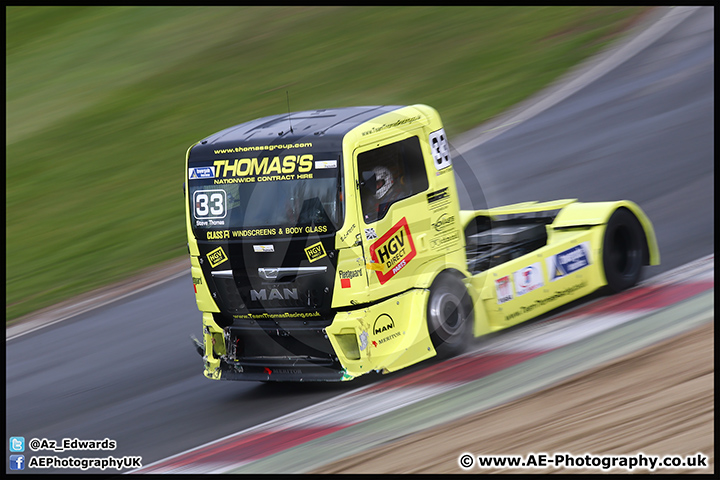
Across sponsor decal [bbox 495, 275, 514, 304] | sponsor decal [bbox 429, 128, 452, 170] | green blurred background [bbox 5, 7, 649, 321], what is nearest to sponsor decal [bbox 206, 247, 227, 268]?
sponsor decal [bbox 429, 128, 452, 170]

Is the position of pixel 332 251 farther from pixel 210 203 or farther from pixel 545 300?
pixel 545 300

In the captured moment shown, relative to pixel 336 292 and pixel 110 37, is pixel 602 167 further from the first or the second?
pixel 110 37

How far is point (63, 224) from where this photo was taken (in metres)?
14.7

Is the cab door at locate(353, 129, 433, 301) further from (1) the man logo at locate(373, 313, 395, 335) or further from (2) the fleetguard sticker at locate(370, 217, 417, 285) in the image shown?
(1) the man logo at locate(373, 313, 395, 335)

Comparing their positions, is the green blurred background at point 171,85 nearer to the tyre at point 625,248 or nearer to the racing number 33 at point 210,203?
the racing number 33 at point 210,203

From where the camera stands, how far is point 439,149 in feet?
26.7

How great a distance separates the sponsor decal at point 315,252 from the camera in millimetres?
7488

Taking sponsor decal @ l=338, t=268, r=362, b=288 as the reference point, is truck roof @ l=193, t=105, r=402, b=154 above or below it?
above

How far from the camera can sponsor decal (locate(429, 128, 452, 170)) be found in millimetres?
8094

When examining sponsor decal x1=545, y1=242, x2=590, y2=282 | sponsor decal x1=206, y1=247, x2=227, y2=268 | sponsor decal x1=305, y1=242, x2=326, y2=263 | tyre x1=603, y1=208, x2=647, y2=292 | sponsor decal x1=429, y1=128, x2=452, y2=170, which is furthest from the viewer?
tyre x1=603, y1=208, x2=647, y2=292

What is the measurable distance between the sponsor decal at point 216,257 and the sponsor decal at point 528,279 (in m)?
2.86

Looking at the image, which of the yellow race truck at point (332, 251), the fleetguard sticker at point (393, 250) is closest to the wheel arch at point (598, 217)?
the yellow race truck at point (332, 251)

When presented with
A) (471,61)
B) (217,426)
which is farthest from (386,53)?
(217,426)

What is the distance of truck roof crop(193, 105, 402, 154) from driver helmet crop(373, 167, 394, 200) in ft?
1.51
